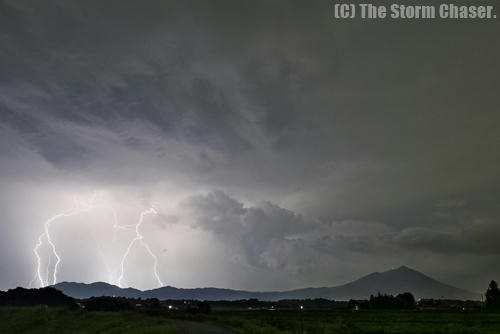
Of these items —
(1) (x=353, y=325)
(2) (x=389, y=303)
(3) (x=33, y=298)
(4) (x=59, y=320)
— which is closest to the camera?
(1) (x=353, y=325)

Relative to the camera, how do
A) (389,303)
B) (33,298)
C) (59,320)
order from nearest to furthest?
(59,320) < (33,298) < (389,303)

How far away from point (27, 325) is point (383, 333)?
60794 mm

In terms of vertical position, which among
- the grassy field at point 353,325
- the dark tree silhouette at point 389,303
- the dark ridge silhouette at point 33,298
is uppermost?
the grassy field at point 353,325

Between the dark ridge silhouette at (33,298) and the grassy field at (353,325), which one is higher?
the grassy field at (353,325)

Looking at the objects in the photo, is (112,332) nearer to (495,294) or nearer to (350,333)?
(350,333)

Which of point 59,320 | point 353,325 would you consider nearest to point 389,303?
point 353,325

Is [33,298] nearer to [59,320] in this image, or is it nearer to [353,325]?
[59,320]

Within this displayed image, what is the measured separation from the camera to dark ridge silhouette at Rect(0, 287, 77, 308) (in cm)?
10850

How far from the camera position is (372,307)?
452ft

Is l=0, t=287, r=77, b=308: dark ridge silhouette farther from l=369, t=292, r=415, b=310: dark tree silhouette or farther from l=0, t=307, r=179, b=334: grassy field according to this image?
l=369, t=292, r=415, b=310: dark tree silhouette

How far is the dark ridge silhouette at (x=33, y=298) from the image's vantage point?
356 ft

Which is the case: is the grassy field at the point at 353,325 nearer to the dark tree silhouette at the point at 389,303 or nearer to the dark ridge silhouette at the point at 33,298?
the dark ridge silhouette at the point at 33,298

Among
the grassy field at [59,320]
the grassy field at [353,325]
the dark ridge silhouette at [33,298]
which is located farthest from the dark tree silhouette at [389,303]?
the dark ridge silhouette at [33,298]

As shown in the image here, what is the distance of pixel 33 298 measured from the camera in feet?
363
